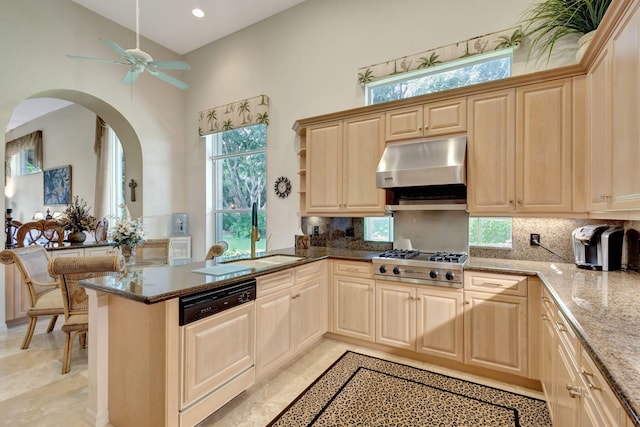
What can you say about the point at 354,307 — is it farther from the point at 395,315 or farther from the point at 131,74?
the point at 131,74

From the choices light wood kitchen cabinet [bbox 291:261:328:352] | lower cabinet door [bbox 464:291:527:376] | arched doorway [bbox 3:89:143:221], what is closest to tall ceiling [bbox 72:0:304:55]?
arched doorway [bbox 3:89:143:221]

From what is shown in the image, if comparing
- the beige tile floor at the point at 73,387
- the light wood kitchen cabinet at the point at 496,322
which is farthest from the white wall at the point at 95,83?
the light wood kitchen cabinet at the point at 496,322

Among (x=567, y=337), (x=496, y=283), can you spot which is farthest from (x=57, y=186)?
(x=567, y=337)

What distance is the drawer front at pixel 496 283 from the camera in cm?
229

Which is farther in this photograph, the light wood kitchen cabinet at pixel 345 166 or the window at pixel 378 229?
the window at pixel 378 229

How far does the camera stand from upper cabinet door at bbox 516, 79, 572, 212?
2373 mm

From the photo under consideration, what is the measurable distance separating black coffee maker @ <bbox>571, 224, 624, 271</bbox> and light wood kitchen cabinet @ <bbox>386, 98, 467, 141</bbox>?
1.25m

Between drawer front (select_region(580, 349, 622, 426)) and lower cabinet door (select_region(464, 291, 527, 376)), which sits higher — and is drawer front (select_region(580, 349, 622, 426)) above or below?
above

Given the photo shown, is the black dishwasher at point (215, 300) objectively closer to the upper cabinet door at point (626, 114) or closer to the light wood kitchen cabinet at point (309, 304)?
the light wood kitchen cabinet at point (309, 304)

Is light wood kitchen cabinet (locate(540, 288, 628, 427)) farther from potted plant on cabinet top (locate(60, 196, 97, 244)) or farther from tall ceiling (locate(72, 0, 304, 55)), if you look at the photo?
potted plant on cabinet top (locate(60, 196, 97, 244))

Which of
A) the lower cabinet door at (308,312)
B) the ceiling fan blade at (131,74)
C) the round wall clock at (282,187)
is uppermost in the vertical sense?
the ceiling fan blade at (131,74)

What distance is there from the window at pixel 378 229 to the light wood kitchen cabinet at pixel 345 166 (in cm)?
42

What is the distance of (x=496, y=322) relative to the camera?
93.1 inches

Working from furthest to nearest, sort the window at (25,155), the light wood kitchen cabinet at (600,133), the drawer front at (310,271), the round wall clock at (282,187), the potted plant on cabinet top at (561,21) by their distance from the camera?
the window at (25,155)
the round wall clock at (282,187)
the drawer front at (310,271)
the potted plant on cabinet top at (561,21)
the light wood kitchen cabinet at (600,133)
